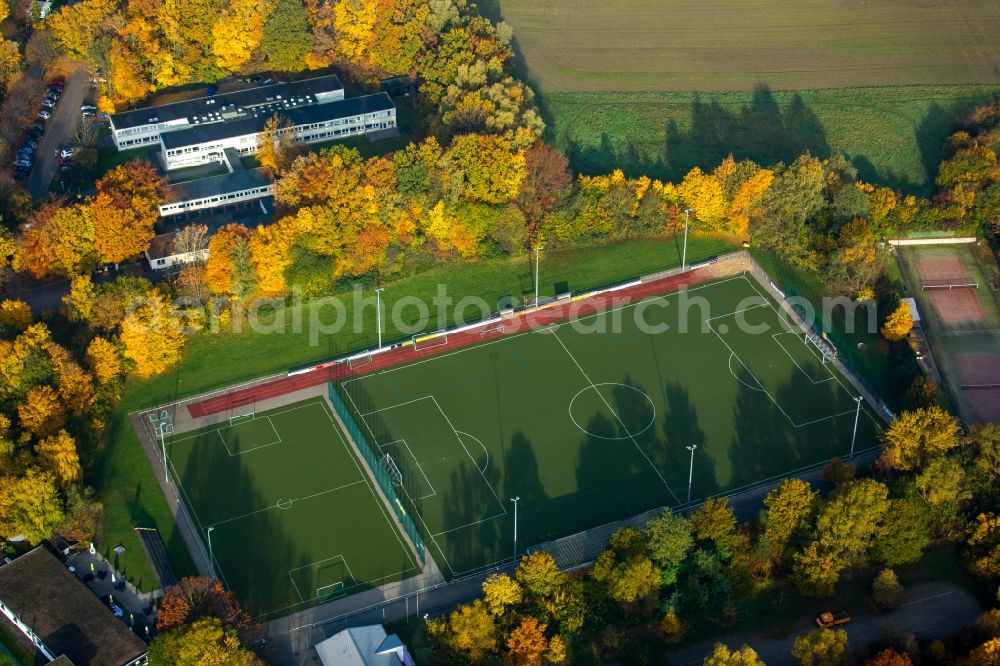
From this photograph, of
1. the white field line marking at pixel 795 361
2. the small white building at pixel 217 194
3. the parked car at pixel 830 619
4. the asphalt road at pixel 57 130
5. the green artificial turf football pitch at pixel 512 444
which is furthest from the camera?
the asphalt road at pixel 57 130

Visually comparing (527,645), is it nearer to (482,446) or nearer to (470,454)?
(470,454)

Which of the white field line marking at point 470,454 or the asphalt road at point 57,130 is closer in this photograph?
the white field line marking at point 470,454

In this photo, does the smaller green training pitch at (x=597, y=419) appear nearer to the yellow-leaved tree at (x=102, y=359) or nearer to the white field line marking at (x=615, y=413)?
the white field line marking at (x=615, y=413)

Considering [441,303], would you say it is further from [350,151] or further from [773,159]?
[773,159]

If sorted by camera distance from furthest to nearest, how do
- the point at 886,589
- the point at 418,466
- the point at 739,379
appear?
1. the point at 739,379
2. the point at 418,466
3. the point at 886,589

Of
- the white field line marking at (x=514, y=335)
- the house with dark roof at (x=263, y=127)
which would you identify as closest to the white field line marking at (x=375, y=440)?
the white field line marking at (x=514, y=335)

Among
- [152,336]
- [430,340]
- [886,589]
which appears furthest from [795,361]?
[152,336]
